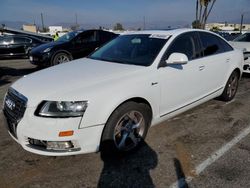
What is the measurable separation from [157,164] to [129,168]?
14.2 inches

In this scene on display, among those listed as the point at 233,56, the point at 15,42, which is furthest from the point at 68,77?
the point at 15,42

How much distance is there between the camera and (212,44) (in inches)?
181

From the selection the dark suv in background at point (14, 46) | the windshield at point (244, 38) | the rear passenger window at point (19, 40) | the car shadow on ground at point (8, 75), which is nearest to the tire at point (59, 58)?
the car shadow on ground at point (8, 75)

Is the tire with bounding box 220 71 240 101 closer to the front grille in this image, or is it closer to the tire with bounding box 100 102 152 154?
the tire with bounding box 100 102 152 154

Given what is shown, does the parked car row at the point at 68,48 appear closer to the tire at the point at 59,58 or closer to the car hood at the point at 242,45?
the tire at the point at 59,58


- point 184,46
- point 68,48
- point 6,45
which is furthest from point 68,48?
point 184,46

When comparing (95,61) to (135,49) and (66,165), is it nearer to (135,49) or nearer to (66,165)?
(135,49)

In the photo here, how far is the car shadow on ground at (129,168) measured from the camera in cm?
271

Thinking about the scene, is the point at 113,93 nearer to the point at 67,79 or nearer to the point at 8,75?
the point at 67,79

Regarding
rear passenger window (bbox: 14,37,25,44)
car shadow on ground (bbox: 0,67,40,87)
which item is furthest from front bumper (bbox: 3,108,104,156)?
rear passenger window (bbox: 14,37,25,44)

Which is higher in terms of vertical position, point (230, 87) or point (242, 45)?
point (242, 45)

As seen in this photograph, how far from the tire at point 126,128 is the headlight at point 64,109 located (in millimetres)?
379

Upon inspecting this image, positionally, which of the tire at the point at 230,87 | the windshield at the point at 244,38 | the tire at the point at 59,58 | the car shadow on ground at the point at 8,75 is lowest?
the car shadow on ground at the point at 8,75

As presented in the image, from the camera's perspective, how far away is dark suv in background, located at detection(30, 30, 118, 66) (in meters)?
9.12
